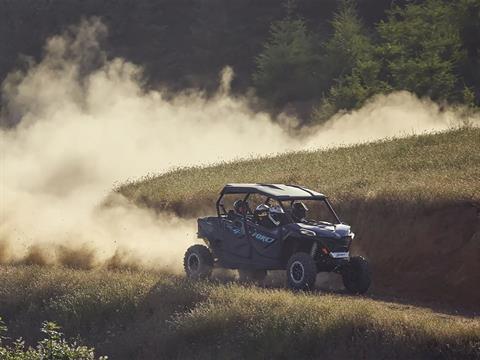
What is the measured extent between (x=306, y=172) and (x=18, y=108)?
34637 mm

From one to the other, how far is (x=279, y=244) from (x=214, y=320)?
9.46 ft

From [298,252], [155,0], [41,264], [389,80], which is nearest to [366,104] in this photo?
[389,80]

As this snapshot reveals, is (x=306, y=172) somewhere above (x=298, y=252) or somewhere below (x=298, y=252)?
above

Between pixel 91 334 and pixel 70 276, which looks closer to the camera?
pixel 91 334

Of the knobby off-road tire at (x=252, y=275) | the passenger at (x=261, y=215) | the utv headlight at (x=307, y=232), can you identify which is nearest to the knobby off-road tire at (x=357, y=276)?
the utv headlight at (x=307, y=232)

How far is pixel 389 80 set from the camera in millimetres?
49406

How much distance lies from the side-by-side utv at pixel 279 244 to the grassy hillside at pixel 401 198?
1.83 metres

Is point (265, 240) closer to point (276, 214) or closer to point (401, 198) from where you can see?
point (276, 214)

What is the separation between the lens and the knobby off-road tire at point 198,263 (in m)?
20.5

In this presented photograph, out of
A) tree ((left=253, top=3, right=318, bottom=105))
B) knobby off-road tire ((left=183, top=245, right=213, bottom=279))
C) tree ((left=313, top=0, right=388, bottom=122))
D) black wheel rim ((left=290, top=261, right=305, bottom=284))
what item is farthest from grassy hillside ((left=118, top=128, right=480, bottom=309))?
tree ((left=253, top=3, right=318, bottom=105))

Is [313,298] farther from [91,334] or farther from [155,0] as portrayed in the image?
[155,0]

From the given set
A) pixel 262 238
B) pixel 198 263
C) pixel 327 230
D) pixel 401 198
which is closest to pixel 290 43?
pixel 401 198

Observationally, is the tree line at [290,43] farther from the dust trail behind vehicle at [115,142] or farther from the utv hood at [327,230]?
the utv hood at [327,230]

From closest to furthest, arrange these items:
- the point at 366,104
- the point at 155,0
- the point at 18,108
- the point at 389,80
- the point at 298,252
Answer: the point at 298,252 → the point at 366,104 → the point at 389,80 → the point at 18,108 → the point at 155,0
